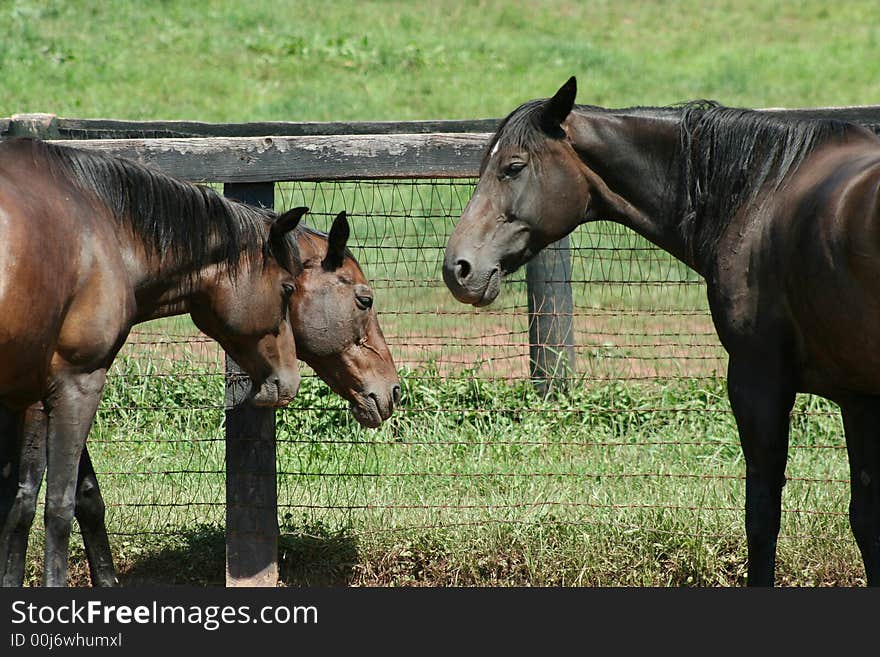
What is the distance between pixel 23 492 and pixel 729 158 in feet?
10.0

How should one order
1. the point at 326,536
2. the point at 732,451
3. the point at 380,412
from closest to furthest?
the point at 380,412
the point at 326,536
the point at 732,451

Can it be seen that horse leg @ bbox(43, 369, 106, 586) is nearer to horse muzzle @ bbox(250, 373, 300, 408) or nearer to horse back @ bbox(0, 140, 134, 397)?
horse back @ bbox(0, 140, 134, 397)

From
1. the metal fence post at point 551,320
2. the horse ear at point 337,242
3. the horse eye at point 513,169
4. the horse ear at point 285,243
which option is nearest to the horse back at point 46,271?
the horse ear at point 285,243

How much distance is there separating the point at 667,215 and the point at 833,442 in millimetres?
2808

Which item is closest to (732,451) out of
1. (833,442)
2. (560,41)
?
(833,442)

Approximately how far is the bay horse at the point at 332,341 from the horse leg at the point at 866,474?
1.91 meters

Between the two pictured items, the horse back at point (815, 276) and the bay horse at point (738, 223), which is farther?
the bay horse at point (738, 223)

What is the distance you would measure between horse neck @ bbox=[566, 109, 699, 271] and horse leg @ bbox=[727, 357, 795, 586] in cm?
54

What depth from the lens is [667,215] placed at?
436cm

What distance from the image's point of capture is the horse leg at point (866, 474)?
4209mm

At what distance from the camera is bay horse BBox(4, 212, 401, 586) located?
4.70m

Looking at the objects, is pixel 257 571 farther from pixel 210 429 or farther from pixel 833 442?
pixel 833 442

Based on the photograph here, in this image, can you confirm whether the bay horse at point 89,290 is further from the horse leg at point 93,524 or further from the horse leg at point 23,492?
the horse leg at point 93,524

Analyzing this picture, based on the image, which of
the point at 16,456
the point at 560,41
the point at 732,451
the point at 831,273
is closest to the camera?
the point at 831,273
